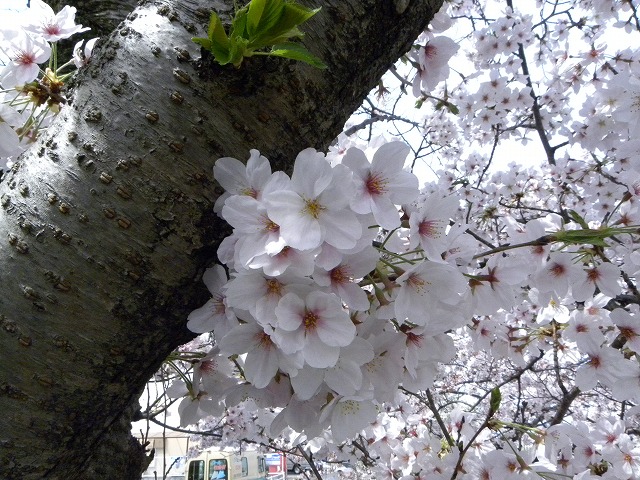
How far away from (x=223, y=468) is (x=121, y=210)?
33.3 feet

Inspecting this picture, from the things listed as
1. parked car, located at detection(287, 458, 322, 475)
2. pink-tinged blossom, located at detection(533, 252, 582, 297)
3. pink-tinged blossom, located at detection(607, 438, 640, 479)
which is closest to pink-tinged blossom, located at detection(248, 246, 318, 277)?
pink-tinged blossom, located at detection(533, 252, 582, 297)

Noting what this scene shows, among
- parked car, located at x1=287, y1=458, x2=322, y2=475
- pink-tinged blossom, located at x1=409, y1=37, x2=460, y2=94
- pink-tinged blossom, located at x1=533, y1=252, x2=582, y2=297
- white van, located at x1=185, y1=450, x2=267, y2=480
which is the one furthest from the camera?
white van, located at x1=185, y1=450, x2=267, y2=480

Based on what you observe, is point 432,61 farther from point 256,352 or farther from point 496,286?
point 256,352

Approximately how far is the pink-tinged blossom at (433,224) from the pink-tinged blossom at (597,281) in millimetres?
799

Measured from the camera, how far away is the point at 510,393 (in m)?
6.20

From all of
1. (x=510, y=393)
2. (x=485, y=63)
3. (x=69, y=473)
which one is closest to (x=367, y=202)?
(x=69, y=473)

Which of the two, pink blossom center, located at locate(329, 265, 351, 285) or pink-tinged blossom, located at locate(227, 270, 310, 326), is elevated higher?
pink blossom center, located at locate(329, 265, 351, 285)

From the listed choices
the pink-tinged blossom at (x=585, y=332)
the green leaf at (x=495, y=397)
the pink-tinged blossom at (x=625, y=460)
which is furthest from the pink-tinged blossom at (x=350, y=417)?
the pink-tinged blossom at (x=625, y=460)

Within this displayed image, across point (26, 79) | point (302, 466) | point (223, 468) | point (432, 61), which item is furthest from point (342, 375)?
point (223, 468)

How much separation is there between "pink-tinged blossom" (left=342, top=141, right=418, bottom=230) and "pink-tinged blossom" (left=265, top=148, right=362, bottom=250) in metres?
0.02

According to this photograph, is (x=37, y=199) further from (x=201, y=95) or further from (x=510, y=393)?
(x=510, y=393)

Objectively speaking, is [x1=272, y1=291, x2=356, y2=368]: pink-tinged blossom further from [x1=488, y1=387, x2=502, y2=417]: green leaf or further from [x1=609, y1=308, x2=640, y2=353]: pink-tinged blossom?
[x1=609, y1=308, x2=640, y2=353]: pink-tinged blossom

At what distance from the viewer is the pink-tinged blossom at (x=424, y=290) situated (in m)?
0.67

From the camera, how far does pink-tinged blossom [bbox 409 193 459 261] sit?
27.6 inches
